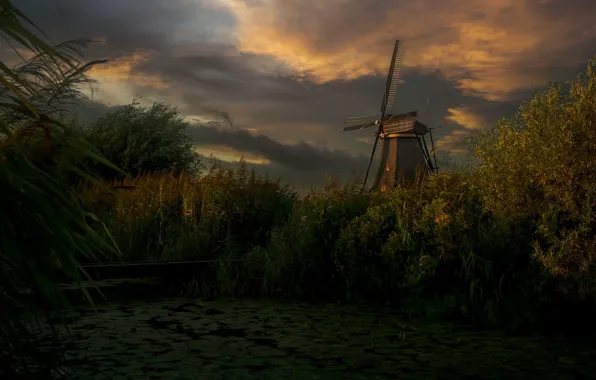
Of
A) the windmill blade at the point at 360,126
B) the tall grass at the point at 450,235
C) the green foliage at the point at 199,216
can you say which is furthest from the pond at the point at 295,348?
the windmill blade at the point at 360,126

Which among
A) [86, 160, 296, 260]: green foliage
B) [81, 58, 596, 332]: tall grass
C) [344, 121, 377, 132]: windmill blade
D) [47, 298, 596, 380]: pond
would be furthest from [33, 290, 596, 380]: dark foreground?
[344, 121, 377, 132]: windmill blade

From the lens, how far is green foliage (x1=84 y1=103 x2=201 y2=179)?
27.3 m

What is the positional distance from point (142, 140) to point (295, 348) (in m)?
21.8

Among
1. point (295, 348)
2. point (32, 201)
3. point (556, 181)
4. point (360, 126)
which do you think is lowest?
point (295, 348)

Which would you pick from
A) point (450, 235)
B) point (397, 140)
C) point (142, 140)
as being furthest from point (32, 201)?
point (397, 140)

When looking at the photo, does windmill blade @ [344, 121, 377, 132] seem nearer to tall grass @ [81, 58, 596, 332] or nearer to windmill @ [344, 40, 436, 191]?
windmill @ [344, 40, 436, 191]

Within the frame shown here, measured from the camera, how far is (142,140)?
27.9 meters

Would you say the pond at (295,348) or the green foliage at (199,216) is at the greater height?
the green foliage at (199,216)

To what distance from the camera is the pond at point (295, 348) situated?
648 cm

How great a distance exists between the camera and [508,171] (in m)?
10.0

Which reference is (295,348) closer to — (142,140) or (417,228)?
(417,228)

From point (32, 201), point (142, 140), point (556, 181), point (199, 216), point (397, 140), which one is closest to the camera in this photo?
point (32, 201)

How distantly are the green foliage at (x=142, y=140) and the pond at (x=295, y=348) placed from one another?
59.3 feet

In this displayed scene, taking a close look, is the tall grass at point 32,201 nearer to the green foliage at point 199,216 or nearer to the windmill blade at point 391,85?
the green foliage at point 199,216
